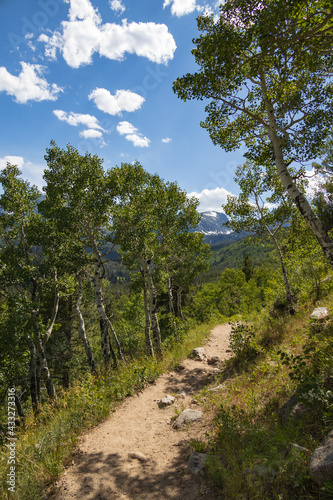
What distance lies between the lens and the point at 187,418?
23.1 feet

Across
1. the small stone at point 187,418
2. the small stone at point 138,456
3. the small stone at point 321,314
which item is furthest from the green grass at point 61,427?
the small stone at point 321,314

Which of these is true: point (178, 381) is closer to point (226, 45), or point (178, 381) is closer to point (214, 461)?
point (214, 461)

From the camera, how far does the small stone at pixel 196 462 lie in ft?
16.1

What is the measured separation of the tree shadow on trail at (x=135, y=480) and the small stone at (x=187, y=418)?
1.09 metres

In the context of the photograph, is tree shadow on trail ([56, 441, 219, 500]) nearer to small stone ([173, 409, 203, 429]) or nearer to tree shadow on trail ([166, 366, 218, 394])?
small stone ([173, 409, 203, 429])

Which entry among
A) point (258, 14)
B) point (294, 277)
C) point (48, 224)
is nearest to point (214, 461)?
point (258, 14)

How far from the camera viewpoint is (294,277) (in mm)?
15031

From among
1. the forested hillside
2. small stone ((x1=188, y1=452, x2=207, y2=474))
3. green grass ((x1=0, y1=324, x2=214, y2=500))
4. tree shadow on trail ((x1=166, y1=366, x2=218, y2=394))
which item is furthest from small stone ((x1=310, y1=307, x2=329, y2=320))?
green grass ((x1=0, y1=324, x2=214, y2=500))

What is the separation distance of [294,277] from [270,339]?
244 inches

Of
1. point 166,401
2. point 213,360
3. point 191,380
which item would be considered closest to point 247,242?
point 213,360

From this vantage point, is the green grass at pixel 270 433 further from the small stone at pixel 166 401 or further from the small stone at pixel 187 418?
the small stone at pixel 166 401

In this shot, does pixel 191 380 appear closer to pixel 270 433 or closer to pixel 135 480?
pixel 135 480

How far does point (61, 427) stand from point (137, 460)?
8.15 feet

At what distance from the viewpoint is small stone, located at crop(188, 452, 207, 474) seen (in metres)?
4.90
